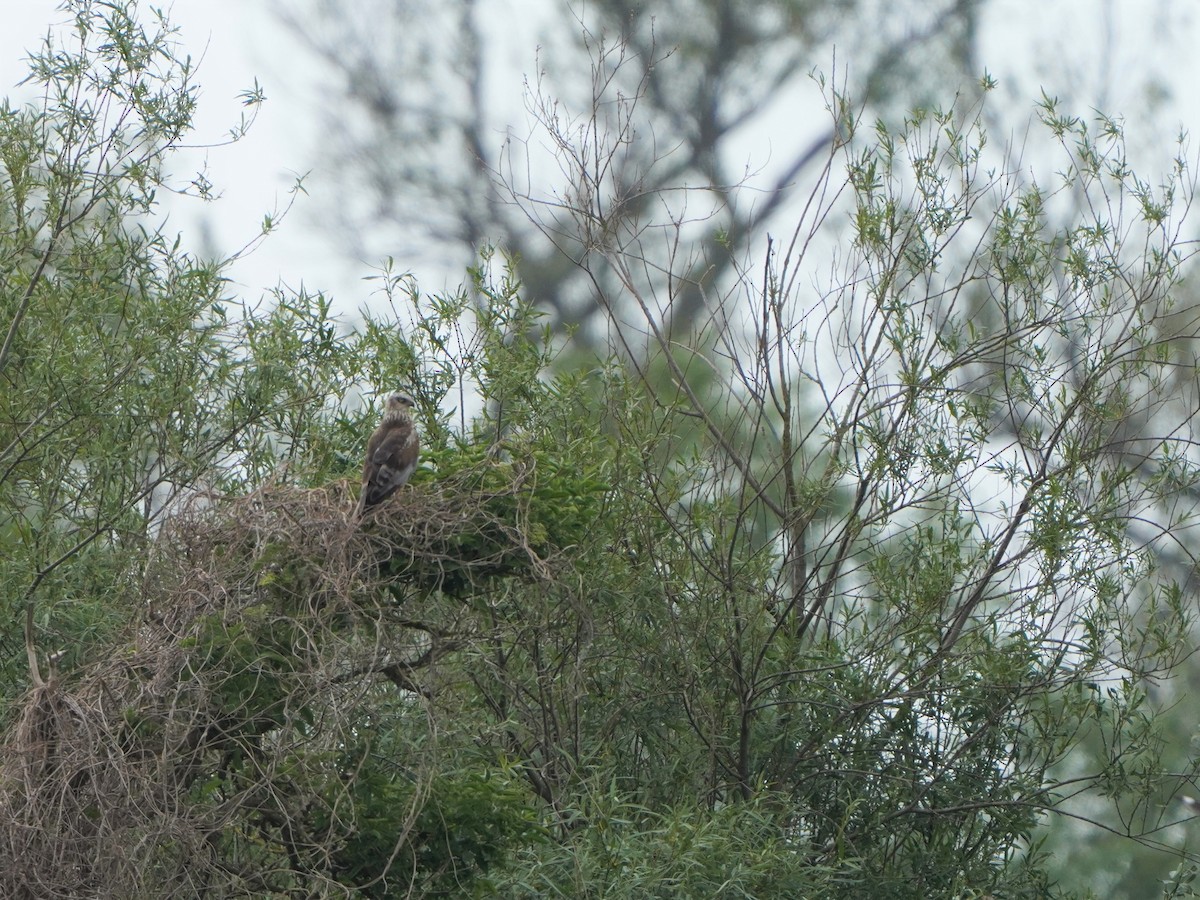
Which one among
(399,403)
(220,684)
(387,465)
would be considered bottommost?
(220,684)

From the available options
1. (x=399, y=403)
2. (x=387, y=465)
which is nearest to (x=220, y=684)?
(x=387, y=465)

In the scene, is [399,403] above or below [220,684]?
above

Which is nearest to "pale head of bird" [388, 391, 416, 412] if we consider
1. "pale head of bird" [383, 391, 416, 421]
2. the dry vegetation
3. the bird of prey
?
"pale head of bird" [383, 391, 416, 421]

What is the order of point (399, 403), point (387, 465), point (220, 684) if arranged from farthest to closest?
point (399, 403) < point (387, 465) < point (220, 684)

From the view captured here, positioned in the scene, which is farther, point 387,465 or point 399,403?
point 399,403

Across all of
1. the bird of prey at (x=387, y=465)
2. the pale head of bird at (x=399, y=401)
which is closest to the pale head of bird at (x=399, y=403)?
Answer: the pale head of bird at (x=399, y=401)

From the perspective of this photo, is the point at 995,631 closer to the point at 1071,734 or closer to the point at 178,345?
the point at 1071,734

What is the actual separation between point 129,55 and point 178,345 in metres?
1.44

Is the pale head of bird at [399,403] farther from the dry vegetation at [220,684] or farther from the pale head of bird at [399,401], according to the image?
the dry vegetation at [220,684]

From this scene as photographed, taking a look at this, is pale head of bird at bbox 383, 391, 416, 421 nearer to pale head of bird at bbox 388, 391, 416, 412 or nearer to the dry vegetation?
pale head of bird at bbox 388, 391, 416, 412

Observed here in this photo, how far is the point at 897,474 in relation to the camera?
318 inches

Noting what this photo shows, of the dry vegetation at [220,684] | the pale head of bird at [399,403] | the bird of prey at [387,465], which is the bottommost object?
the dry vegetation at [220,684]

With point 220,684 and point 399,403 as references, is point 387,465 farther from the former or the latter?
point 399,403

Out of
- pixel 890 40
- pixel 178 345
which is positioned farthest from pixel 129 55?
pixel 890 40
